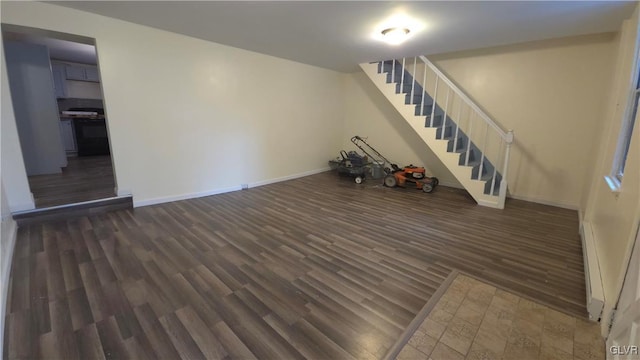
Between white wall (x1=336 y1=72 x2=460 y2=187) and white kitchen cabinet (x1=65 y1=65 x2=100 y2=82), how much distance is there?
22.0 ft

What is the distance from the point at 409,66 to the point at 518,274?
15.2ft

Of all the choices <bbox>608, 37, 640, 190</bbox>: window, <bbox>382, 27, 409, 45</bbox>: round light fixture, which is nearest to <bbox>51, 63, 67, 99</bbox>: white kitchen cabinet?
<bbox>382, 27, 409, 45</bbox>: round light fixture

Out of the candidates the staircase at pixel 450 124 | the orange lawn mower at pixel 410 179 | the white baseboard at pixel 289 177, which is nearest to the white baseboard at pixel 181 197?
the white baseboard at pixel 289 177

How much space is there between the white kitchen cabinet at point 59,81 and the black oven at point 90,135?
2.87 ft

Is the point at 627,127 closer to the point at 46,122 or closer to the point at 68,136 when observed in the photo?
the point at 46,122

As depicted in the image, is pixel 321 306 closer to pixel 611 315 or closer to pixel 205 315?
pixel 205 315

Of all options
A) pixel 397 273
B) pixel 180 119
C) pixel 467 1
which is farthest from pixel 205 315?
pixel 467 1

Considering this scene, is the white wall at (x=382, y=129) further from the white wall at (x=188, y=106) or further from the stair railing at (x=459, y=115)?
the white wall at (x=188, y=106)

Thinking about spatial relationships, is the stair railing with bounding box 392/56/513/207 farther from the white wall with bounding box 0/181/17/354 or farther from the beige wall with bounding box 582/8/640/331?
the white wall with bounding box 0/181/17/354

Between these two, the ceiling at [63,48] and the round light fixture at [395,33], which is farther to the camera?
the ceiling at [63,48]

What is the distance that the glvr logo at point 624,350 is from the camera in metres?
1.13

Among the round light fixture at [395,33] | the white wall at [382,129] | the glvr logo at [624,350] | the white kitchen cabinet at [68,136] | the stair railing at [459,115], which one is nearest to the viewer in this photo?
the glvr logo at [624,350]

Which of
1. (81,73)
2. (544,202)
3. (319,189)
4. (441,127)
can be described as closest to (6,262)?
(319,189)

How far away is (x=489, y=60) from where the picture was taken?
15.3 feet
